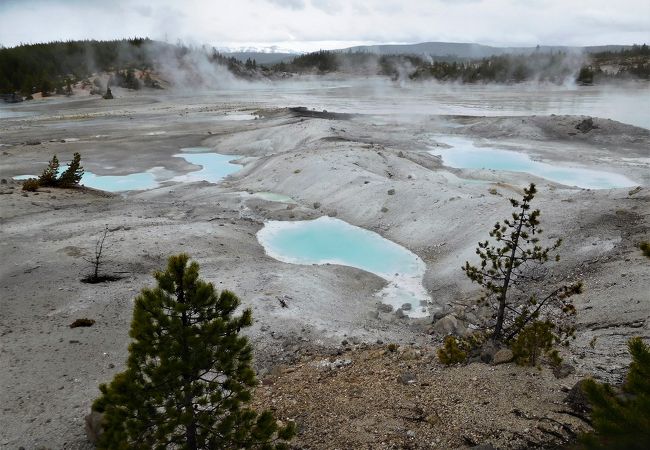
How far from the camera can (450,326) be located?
32.3 ft

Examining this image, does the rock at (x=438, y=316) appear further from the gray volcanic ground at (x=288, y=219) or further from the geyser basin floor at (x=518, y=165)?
the geyser basin floor at (x=518, y=165)

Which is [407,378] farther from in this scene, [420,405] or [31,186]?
[31,186]

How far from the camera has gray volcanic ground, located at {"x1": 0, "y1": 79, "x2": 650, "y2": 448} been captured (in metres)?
8.61

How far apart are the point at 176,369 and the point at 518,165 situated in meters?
26.1

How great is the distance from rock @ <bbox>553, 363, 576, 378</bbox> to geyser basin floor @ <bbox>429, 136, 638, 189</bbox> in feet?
60.2

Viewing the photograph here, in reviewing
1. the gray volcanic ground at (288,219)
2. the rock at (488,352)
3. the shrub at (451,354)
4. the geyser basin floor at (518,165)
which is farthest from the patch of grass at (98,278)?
the geyser basin floor at (518,165)

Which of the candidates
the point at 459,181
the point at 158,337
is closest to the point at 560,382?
the point at 158,337

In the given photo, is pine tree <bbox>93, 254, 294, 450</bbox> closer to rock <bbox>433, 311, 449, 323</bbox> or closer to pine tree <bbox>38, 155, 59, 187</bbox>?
rock <bbox>433, 311, 449, 323</bbox>

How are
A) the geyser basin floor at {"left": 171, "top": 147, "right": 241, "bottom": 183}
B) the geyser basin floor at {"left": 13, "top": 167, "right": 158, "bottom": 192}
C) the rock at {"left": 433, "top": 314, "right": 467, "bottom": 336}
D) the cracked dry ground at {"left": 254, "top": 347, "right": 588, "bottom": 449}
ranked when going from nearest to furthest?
the cracked dry ground at {"left": 254, "top": 347, "right": 588, "bottom": 449}
the rock at {"left": 433, "top": 314, "right": 467, "bottom": 336}
the geyser basin floor at {"left": 13, "top": 167, "right": 158, "bottom": 192}
the geyser basin floor at {"left": 171, "top": 147, "right": 241, "bottom": 183}

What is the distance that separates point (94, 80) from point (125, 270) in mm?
73405

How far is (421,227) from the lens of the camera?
16469 millimetres

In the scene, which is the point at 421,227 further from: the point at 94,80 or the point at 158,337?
the point at 94,80

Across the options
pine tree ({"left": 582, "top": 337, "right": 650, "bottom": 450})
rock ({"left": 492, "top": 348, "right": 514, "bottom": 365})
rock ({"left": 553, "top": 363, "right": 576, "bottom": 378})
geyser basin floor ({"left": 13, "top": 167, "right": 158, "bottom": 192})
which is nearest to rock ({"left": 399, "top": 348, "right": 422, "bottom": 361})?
rock ({"left": 492, "top": 348, "right": 514, "bottom": 365})

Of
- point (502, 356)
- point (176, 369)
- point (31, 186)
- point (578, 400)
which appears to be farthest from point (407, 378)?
point (31, 186)
